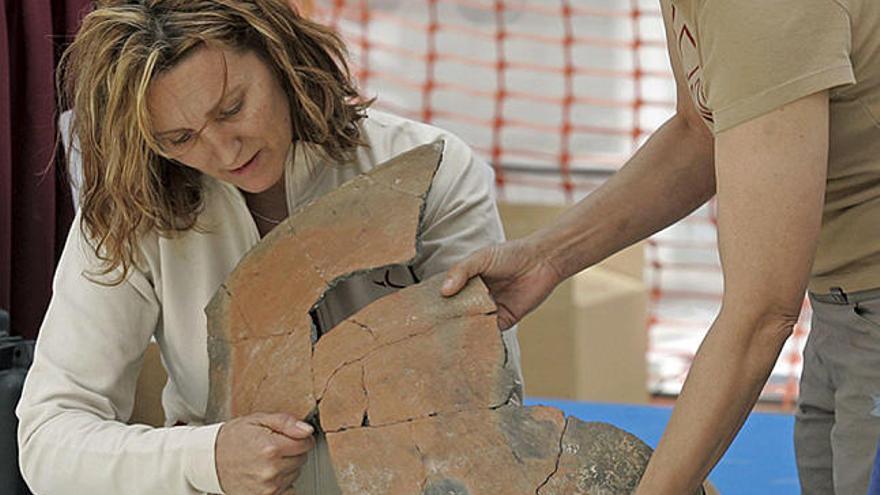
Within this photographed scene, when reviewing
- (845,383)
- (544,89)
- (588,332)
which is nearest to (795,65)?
(845,383)

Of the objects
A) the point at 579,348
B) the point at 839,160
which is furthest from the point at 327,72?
the point at 579,348

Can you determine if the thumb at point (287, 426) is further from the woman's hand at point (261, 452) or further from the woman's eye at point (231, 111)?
Answer: the woman's eye at point (231, 111)

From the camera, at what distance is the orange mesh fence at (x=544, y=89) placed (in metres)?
4.39

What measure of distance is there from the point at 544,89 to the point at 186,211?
11.9 ft

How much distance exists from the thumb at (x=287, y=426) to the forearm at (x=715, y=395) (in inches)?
16.3

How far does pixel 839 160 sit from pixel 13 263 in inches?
52.5

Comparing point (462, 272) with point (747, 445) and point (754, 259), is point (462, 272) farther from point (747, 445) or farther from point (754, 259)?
point (747, 445)

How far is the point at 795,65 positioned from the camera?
1.13 m

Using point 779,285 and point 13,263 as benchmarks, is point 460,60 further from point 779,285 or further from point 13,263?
point 779,285

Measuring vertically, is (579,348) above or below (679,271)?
above

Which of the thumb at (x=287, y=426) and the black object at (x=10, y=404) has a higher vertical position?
the thumb at (x=287, y=426)

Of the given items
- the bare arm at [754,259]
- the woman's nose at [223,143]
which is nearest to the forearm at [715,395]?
the bare arm at [754,259]

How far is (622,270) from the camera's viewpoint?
130 inches

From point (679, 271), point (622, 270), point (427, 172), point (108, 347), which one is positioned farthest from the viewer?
point (679, 271)
